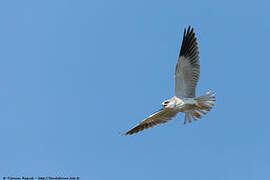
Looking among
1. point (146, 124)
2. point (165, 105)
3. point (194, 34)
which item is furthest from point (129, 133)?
point (194, 34)

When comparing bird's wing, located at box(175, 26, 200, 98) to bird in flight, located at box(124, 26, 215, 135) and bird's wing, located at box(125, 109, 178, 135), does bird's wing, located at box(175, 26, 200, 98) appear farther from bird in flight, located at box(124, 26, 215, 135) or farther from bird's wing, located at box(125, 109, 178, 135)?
bird's wing, located at box(125, 109, 178, 135)

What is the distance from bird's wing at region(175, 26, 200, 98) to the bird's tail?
290mm

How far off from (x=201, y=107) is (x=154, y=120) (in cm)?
163

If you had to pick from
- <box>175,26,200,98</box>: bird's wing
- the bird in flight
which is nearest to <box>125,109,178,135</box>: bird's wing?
the bird in flight

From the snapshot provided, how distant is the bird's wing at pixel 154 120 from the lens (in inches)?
467

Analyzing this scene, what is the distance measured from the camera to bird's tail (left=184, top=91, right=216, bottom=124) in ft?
36.8

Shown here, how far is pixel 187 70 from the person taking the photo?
11.1m

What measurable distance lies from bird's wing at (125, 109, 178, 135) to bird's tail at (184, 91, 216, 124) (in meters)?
0.43

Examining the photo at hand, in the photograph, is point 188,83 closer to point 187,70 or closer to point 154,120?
point 187,70

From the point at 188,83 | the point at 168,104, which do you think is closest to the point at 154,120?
the point at 168,104

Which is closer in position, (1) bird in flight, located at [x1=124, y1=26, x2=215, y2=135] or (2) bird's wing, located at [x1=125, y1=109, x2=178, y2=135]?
(1) bird in flight, located at [x1=124, y1=26, x2=215, y2=135]

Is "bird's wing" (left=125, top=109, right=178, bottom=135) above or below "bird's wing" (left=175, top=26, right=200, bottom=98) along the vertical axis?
below

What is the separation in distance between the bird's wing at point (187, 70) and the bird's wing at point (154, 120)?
76 centimetres

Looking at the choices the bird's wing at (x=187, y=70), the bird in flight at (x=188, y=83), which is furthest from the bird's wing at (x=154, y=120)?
the bird's wing at (x=187, y=70)
